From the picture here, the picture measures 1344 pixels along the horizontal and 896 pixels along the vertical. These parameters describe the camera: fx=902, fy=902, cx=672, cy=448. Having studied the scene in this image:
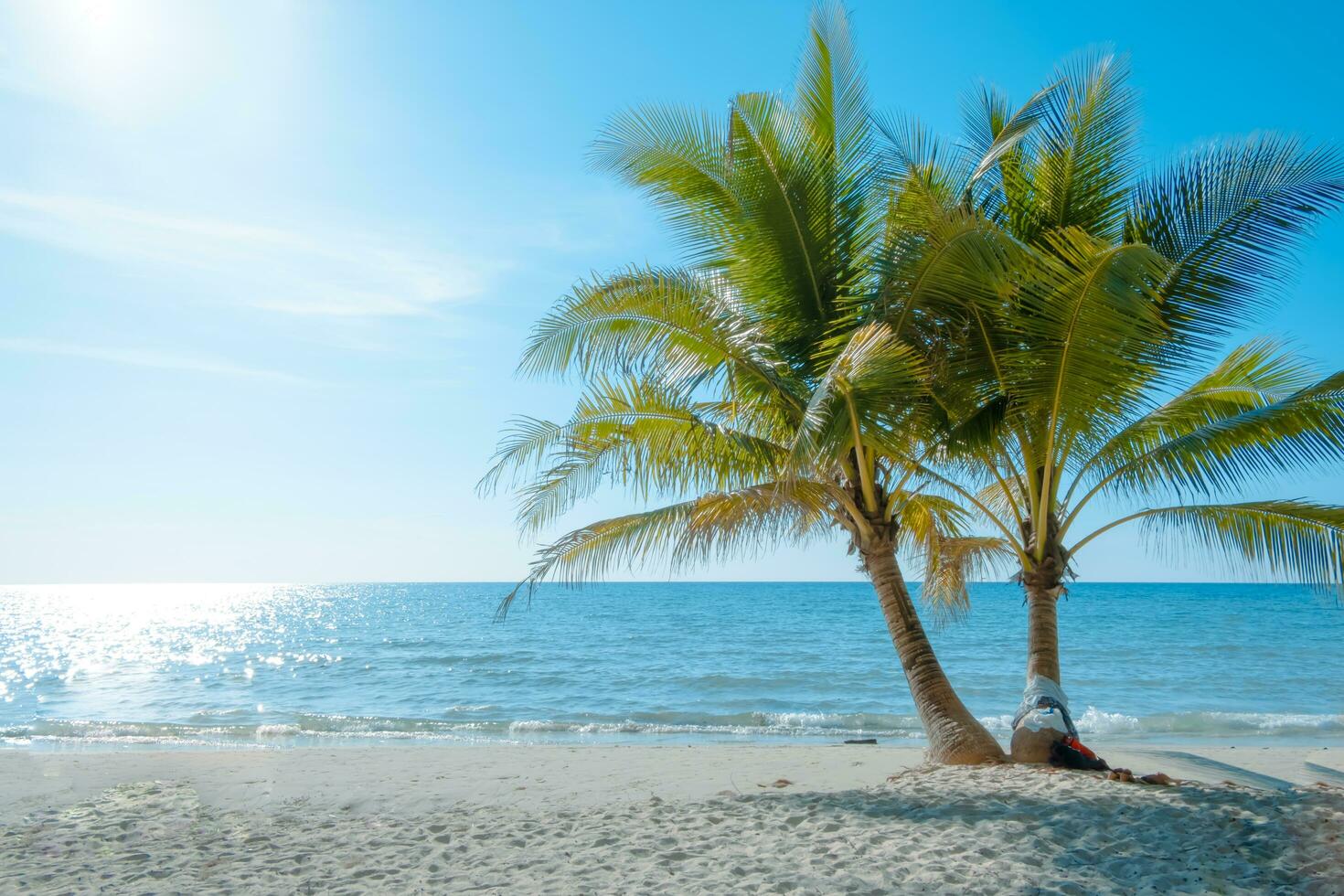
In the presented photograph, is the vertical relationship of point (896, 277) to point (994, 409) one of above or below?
above

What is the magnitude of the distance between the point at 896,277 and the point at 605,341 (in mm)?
2543

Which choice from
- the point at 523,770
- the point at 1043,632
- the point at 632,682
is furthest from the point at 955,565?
the point at 632,682

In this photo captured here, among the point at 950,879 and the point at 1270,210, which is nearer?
the point at 950,879

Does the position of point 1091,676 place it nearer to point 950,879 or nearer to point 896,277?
point 896,277

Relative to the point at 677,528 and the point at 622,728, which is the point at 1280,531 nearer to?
the point at 677,528

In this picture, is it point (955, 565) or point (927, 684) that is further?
point (955, 565)

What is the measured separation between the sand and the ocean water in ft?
21.7

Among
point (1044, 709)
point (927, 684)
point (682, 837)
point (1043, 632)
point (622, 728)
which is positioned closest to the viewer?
point (682, 837)

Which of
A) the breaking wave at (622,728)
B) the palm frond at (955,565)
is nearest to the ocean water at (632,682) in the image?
the breaking wave at (622,728)

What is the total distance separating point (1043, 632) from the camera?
7.96 meters

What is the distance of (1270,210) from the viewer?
291 inches

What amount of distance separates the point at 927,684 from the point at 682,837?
3345 mm

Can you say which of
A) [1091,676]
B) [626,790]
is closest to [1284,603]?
[1091,676]

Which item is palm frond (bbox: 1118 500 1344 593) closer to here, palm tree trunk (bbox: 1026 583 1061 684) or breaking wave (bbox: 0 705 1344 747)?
palm tree trunk (bbox: 1026 583 1061 684)
